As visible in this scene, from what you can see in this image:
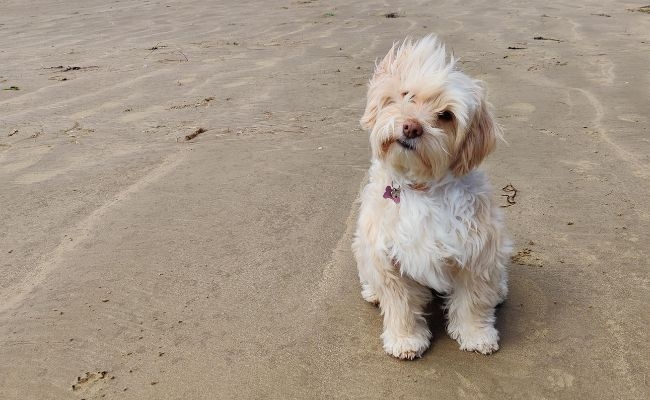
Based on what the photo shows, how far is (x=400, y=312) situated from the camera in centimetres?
253

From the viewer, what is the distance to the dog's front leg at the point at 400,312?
2475 mm

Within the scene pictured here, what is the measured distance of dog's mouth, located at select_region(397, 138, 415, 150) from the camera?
7.27ft

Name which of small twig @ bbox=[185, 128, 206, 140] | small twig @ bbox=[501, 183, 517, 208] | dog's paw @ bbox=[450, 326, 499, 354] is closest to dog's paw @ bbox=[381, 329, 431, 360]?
dog's paw @ bbox=[450, 326, 499, 354]

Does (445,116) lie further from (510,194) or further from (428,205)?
(510,194)

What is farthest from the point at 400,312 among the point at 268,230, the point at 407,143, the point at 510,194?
the point at 510,194

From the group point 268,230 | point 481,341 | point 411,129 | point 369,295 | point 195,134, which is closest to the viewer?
point 411,129

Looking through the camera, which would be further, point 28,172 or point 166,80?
point 166,80

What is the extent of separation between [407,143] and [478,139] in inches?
11.0

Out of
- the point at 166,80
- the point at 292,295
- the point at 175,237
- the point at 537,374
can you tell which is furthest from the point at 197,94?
the point at 537,374

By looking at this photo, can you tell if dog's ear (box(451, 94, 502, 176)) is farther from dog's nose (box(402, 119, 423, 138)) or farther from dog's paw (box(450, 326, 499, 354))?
dog's paw (box(450, 326, 499, 354))

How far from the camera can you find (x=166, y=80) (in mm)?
6336

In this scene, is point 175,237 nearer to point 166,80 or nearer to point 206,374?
point 206,374

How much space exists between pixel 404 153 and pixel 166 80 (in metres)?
4.61

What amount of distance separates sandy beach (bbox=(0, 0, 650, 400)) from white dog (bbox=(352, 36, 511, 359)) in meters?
0.17
